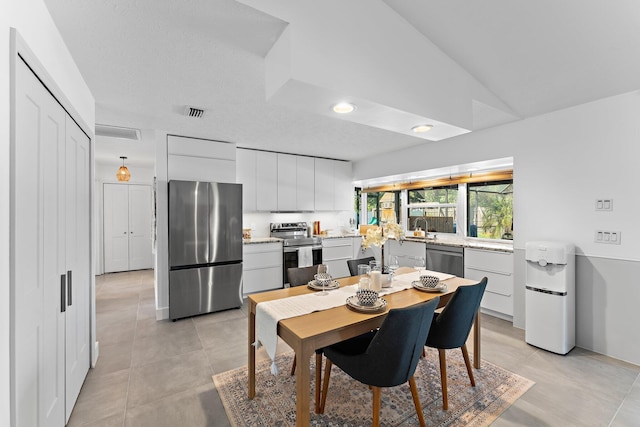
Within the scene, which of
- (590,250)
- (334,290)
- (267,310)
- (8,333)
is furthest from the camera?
(590,250)

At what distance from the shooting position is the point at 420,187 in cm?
510

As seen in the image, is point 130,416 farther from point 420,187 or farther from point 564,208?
point 420,187

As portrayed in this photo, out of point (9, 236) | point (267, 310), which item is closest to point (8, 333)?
point (9, 236)

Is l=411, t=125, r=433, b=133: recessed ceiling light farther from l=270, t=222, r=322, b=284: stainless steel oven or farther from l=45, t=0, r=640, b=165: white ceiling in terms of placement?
l=270, t=222, r=322, b=284: stainless steel oven

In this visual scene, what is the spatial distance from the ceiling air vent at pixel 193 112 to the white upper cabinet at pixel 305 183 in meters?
2.34

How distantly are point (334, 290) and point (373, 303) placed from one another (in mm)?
486

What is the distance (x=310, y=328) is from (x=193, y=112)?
2497 millimetres

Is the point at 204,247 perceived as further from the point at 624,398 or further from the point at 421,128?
the point at 624,398

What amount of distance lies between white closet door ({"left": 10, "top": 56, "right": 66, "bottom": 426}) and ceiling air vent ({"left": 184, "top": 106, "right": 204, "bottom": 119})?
3.99 ft

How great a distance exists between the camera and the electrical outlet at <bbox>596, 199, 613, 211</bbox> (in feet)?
8.53

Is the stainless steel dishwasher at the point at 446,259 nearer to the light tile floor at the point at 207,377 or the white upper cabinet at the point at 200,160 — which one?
the light tile floor at the point at 207,377

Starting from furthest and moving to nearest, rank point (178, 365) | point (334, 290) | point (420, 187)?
point (420, 187), point (178, 365), point (334, 290)

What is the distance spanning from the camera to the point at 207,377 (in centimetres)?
235

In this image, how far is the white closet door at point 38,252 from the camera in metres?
1.17
